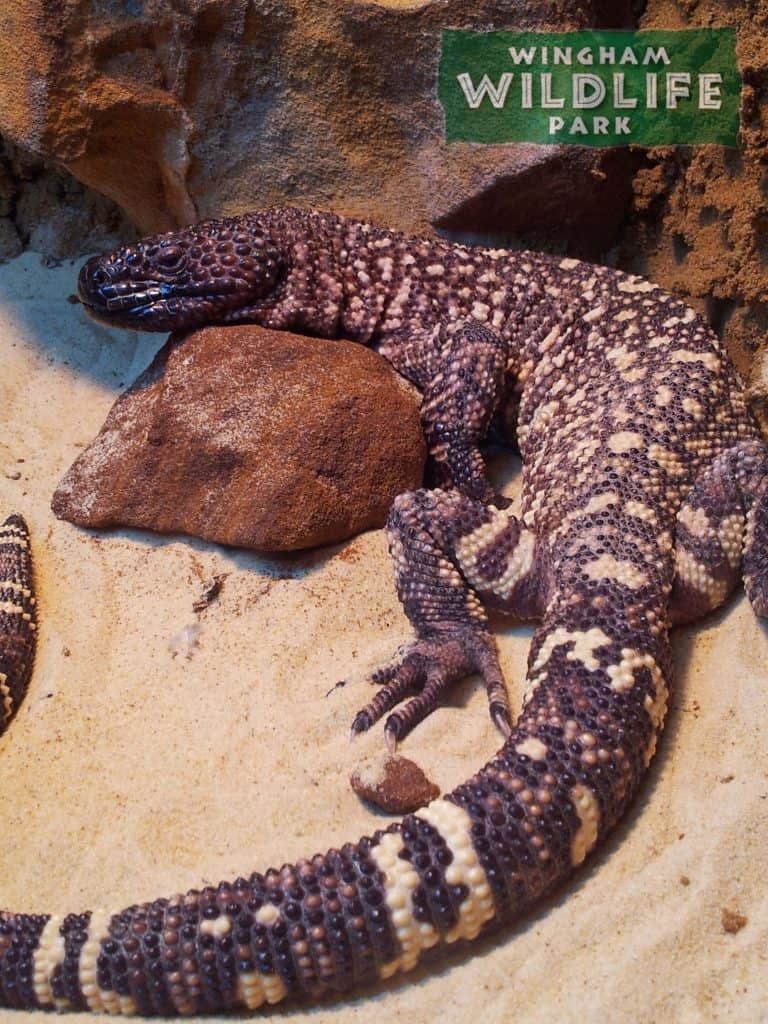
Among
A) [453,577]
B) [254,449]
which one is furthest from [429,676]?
[254,449]

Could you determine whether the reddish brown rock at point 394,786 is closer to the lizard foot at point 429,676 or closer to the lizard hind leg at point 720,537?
the lizard foot at point 429,676

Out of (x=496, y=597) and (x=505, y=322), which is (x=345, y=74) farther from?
(x=496, y=597)

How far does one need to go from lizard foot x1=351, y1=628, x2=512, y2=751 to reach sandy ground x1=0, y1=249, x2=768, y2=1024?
0.16 feet

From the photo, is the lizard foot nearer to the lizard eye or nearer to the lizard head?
the lizard head

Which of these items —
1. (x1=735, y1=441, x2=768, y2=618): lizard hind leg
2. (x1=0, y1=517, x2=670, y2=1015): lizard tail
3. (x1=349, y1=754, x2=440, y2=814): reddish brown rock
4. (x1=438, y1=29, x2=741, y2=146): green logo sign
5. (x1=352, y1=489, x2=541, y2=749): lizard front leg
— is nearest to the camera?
(x1=0, y1=517, x2=670, y2=1015): lizard tail

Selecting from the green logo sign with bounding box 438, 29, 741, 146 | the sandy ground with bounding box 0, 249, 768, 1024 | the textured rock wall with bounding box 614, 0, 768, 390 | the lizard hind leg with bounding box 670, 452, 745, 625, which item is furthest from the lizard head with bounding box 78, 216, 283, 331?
the lizard hind leg with bounding box 670, 452, 745, 625

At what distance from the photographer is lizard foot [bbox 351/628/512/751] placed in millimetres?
2414

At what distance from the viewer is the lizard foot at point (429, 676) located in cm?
241

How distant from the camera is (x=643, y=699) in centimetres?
207

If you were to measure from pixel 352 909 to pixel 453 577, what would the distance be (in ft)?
3.40

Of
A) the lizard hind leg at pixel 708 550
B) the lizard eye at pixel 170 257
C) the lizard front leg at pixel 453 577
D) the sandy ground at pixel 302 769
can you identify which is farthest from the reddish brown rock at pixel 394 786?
the lizard eye at pixel 170 257

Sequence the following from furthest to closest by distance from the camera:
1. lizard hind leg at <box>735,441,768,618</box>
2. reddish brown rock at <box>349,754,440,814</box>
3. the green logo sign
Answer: the green logo sign
lizard hind leg at <box>735,441,768,618</box>
reddish brown rock at <box>349,754,440,814</box>

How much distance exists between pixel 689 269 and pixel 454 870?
7.19 feet

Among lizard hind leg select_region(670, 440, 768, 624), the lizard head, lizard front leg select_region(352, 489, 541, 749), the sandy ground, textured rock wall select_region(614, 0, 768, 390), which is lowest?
the sandy ground
